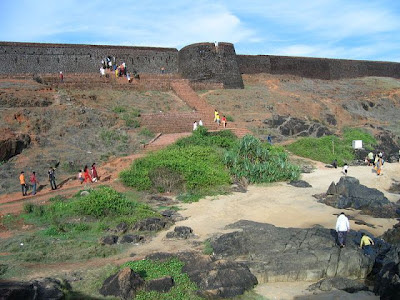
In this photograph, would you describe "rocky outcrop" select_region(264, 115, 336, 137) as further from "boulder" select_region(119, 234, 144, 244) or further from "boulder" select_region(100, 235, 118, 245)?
"boulder" select_region(100, 235, 118, 245)

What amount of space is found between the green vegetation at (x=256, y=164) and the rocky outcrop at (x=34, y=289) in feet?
28.8

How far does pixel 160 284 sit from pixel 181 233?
2.54 meters

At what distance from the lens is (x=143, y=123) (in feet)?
62.4

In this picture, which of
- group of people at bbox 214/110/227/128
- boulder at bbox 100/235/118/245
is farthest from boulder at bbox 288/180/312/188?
boulder at bbox 100/235/118/245

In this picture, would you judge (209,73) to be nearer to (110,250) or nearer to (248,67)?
(248,67)

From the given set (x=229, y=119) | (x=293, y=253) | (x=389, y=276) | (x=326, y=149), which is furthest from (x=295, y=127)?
(x=389, y=276)

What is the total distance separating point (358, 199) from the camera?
11.5 meters

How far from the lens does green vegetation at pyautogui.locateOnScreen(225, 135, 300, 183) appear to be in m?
14.2

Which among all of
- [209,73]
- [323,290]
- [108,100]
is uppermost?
[209,73]

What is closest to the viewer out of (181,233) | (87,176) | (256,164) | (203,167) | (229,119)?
(181,233)

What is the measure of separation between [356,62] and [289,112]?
1774 cm

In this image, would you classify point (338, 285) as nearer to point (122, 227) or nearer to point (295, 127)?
point (122, 227)

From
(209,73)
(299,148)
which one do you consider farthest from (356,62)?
(299,148)

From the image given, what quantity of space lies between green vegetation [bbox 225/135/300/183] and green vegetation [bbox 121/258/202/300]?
24.4ft
